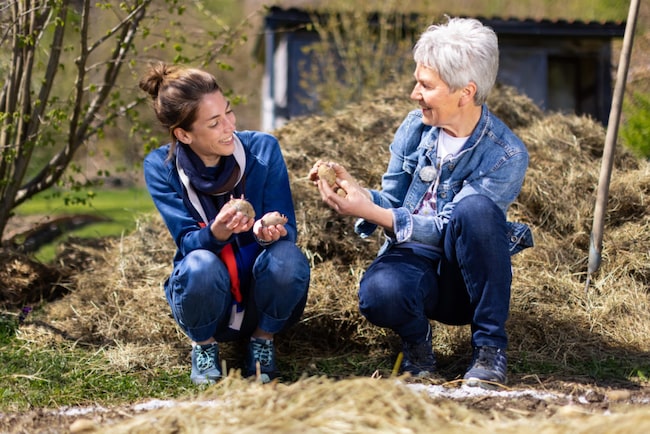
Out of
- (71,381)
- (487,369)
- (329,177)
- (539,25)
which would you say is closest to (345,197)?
(329,177)

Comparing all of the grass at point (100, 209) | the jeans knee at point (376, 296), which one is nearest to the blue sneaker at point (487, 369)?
the jeans knee at point (376, 296)

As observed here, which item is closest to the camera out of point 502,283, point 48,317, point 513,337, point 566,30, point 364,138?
point 502,283

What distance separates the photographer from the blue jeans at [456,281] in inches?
119

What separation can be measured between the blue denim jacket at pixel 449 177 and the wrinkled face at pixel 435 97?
0.38ft

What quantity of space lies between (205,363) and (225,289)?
325 millimetres

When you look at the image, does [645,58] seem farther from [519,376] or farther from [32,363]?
[32,363]

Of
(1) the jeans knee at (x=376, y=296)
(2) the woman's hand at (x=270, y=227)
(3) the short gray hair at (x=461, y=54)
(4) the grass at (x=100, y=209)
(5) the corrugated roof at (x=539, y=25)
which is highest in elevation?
(5) the corrugated roof at (x=539, y=25)

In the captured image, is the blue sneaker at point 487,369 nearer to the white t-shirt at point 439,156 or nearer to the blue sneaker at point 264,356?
the white t-shirt at point 439,156

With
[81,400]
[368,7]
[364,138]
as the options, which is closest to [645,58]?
[368,7]

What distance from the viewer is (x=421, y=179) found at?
3.31 metres

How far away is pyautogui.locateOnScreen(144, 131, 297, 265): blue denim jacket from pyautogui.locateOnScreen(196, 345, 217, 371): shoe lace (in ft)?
1.21

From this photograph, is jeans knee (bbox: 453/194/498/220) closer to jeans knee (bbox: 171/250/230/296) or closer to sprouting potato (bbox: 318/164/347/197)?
sprouting potato (bbox: 318/164/347/197)

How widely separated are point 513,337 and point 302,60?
8.34 m

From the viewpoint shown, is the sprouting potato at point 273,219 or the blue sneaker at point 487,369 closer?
the blue sneaker at point 487,369
